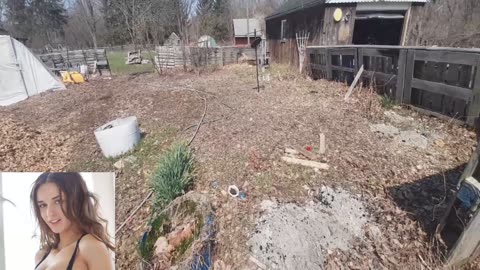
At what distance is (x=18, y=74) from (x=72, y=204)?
1083cm

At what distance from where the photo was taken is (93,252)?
1.62 meters

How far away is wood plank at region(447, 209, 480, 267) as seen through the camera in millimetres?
1934

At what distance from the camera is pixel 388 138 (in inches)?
175

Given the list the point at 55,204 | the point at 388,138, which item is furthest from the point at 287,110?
the point at 55,204

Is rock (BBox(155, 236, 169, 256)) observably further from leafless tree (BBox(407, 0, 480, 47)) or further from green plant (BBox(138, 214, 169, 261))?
leafless tree (BBox(407, 0, 480, 47))

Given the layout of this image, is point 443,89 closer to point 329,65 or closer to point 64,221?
point 329,65

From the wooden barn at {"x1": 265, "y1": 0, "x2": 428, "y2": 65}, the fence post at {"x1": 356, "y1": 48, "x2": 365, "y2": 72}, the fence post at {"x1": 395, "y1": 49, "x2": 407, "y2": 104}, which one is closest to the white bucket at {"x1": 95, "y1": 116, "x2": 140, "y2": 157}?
the fence post at {"x1": 395, "y1": 49, "x2": 407, "y2": 104}

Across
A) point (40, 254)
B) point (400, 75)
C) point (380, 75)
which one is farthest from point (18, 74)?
point (400, 75)

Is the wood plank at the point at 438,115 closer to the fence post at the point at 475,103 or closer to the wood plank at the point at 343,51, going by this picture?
the fence post at the point at 475,103

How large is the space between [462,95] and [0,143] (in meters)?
8.30

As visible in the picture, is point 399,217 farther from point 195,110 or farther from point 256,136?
point 195,110

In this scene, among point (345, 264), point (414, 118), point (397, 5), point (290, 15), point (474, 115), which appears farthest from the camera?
point (290, 15)

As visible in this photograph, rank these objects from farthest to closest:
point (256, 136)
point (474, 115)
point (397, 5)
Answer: point (397, 5) < point (256, 136) < point (474, 115)

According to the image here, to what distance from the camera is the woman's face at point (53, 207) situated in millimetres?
1559
